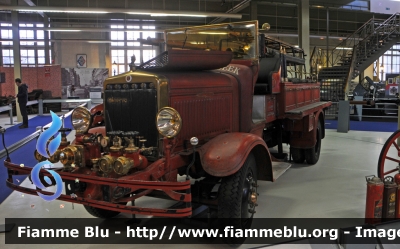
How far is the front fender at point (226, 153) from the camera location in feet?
9.59

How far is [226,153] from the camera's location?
3002 mm

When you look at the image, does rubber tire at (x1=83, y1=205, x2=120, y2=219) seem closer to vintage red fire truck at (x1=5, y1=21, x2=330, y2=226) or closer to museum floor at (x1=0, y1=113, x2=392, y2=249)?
vintage red fire truck at (x1=5, y1=21, x2=330, y2=226)

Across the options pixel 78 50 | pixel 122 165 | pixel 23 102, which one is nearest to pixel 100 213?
pixel 122 165

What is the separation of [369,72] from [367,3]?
9.75 metres

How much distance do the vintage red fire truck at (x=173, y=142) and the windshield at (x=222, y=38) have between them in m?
0.03

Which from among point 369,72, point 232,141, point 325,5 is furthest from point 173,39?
point 369,72

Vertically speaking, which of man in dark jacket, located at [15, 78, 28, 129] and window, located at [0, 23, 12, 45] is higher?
window, located at [0, 23, 12, 45]

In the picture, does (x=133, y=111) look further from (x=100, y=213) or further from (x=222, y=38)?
(x=222, y=38)

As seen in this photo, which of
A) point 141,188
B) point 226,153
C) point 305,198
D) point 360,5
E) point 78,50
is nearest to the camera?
point 141,188

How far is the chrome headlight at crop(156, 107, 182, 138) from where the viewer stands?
9.10ft

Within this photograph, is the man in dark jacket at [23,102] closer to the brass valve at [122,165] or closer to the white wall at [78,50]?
the brass valve at [122,165]

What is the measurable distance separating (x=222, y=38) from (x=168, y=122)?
2321mm

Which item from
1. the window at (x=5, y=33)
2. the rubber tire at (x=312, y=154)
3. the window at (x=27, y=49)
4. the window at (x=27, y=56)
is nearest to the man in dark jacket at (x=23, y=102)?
the rubber tire at (x=312, y=154)

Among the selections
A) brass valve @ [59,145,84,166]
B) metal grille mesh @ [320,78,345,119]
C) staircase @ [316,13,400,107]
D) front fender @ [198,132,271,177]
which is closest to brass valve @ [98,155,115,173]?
brass valve @ [59,145,84,166]
